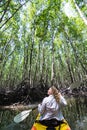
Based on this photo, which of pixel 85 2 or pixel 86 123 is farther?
pixel 85 2

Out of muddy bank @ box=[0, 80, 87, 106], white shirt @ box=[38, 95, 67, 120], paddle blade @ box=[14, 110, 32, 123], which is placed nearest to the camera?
white shirt @ box=[38, 95, 67, 120]

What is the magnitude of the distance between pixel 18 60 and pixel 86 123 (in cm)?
3913

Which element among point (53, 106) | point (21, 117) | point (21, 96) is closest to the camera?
point (53, 106)

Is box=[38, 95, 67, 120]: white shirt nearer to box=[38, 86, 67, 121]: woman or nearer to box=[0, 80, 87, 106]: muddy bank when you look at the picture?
box=[38, 86, 67, 121]: woman

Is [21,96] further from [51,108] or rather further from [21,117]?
[51,108]

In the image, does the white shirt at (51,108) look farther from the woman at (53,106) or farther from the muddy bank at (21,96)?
the muddy bank at (21,96)

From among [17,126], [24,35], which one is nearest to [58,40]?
[24,35]

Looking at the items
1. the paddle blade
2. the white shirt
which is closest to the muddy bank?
the paddle blade

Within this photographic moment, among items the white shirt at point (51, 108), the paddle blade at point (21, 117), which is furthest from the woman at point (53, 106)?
the paddle blade at point (21, 117)

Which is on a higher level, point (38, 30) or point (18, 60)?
point (38, 30)

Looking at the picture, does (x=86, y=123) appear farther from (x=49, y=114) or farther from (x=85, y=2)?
(x=85, y=2)

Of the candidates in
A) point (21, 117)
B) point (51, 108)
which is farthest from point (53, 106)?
point (21, 117)

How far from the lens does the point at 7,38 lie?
3167 centimetres

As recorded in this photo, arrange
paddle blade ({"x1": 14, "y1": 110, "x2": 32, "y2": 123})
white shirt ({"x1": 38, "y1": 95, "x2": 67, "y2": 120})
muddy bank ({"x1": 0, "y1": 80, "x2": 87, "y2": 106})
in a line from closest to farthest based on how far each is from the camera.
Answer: white shirt ({"x1": 38, "y1": 95, "x2": 67, "y2": 120})
paddle blade ({"x1": 14, "y1": 110, "x2": 32, "y2": 123})
muddy bank ({"x1": 0, "y1": 80, "x2": 87, "y2": 106})
